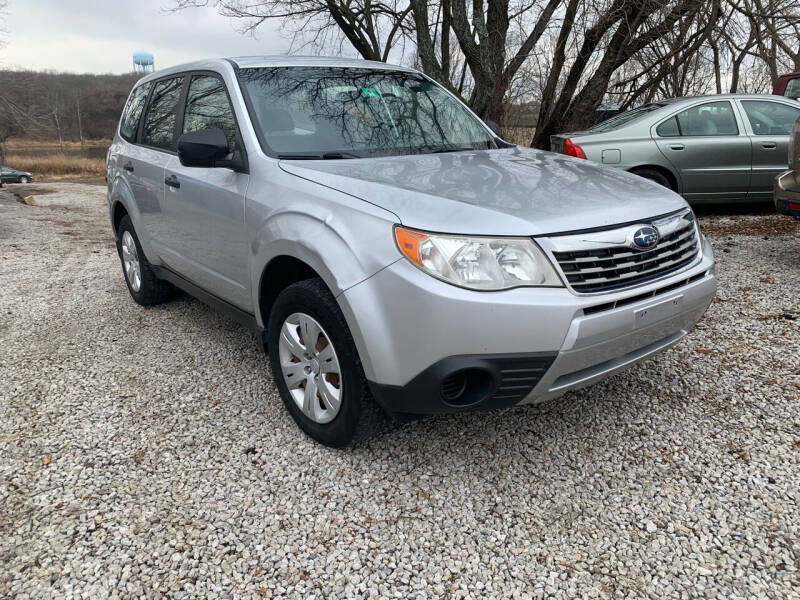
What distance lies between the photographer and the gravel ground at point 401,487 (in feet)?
6.82

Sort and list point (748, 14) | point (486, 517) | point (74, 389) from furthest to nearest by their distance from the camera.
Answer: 1. point (748, 14)
2. point (74, 389)
3. point (486, 517)

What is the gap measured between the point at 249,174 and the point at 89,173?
47.7m

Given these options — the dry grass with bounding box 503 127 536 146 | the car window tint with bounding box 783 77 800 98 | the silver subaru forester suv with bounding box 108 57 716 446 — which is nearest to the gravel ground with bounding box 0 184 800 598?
the silver subaru forester suv with bounding box 108 57 716 446

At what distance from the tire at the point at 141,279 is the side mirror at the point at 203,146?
1900 mm

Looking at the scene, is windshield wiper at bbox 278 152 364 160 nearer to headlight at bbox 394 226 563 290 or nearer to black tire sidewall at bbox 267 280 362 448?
black tire sidewall at bbox 267 280 362 448

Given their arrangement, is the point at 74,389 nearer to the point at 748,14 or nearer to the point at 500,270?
the point at 500,270

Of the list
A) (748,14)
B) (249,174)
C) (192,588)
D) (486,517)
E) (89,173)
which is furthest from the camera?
(89,173)

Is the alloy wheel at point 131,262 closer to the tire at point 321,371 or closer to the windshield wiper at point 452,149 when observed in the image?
the tire at point 321,371

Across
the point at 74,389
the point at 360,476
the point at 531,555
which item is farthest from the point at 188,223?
the point at 531,555

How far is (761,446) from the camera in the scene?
2766 millimetres

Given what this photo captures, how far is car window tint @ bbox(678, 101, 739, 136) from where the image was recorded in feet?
24.0

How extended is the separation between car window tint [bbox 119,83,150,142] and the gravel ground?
1.84 m

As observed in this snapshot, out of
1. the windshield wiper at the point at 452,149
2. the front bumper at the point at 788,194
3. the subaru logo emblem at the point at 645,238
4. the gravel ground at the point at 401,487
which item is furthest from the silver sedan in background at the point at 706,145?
the subaru logo emblem at the point at 645,238

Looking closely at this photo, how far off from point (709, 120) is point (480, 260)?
6.54 meters
